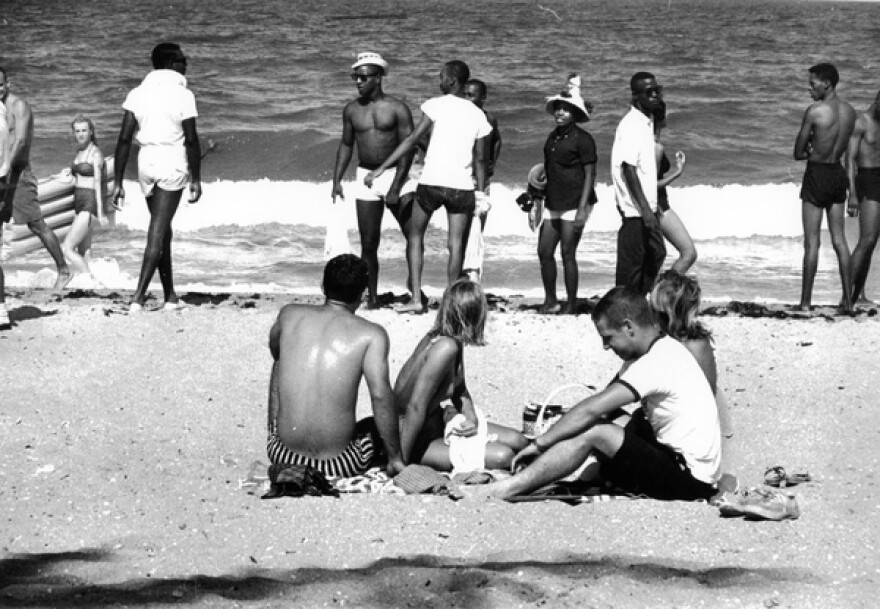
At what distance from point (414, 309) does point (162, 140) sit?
193 cm

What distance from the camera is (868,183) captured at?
941cm

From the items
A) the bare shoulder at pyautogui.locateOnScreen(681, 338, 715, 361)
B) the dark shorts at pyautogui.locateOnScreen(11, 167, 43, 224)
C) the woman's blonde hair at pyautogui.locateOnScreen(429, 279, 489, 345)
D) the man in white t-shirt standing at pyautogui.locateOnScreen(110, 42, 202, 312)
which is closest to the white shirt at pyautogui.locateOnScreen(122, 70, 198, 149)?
the man in white t-shirt standing at pyautogui.locateOnScreen(110, 42, 202, 312)

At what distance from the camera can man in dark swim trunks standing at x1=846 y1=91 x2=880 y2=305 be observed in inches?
368

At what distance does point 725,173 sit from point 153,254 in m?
11.2

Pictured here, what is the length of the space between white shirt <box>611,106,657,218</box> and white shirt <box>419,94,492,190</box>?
891 millimetres

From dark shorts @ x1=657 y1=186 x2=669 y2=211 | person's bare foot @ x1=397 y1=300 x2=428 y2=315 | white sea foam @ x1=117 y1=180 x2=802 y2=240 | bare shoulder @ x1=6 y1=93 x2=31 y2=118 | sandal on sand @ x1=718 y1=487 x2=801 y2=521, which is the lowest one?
white sea foam @ x1=117 y1=180 x2=802 y2=240

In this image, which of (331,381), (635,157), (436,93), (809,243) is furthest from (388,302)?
(436,93)

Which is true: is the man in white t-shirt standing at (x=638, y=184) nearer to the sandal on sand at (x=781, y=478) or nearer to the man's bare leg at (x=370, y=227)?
the man's bare leg at (x=370, y=227)

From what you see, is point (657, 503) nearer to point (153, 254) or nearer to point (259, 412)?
point (259, 412)

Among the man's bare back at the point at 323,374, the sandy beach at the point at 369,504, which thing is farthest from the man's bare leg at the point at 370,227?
the man's bare back at the point at 323,374

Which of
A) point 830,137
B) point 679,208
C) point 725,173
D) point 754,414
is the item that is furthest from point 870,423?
point 725,173

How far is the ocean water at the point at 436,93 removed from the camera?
44.8 feet

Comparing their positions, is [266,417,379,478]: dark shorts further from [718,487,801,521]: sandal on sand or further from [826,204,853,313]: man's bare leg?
[826,204,853,313]: man's bare leg

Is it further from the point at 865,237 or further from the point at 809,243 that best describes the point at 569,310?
the point at 865,237
